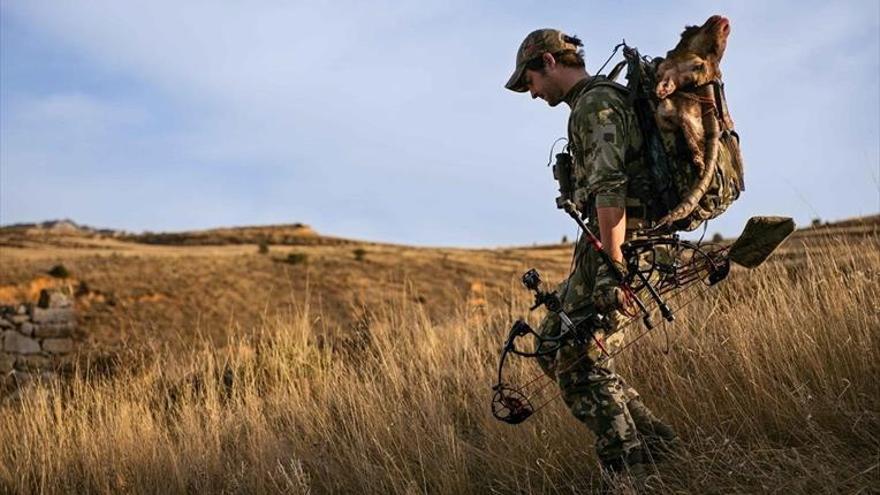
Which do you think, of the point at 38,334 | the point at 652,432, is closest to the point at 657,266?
the point at 652,432

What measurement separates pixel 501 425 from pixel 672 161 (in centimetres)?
232

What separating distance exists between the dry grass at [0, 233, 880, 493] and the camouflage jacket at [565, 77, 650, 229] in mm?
1136

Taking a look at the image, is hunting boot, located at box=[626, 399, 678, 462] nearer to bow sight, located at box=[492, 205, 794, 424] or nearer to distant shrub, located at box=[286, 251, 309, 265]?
bow sight, located at box=[492, 205, 794, 424]

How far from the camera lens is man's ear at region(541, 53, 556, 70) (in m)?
3.64

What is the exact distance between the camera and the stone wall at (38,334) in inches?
640

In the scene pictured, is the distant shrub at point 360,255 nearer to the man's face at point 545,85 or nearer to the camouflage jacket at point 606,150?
the man's face at point 545,85

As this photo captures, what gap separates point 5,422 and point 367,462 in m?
4.64

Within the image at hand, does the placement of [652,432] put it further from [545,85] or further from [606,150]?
[545,85]

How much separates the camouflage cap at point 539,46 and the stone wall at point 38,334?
14.2m

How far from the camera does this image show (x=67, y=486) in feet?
19.6

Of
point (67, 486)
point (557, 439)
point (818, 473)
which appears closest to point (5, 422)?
→ point (67, 486)

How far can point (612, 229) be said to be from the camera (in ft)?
10.8

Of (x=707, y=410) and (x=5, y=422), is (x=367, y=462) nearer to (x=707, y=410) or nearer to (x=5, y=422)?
(x=707, y=410)

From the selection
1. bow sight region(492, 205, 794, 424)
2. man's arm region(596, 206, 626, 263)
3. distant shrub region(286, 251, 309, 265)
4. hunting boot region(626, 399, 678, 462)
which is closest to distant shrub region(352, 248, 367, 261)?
distant shrub region(286, 251, 309, 265)
